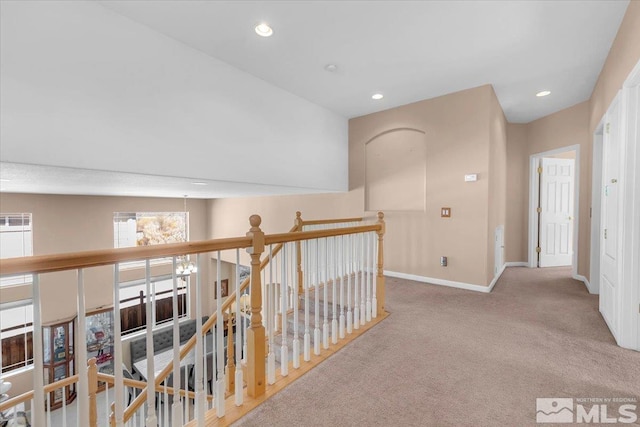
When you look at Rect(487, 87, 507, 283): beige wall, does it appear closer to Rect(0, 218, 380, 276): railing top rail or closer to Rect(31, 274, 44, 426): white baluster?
Rect(0, 218, 380, 276): railing top rail

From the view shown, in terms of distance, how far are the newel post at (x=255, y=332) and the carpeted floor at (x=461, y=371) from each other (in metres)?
0.14

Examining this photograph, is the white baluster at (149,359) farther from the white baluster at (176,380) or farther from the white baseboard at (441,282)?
the white baseboard at (441,282)

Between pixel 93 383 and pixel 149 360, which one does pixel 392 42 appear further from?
pixel 93 383

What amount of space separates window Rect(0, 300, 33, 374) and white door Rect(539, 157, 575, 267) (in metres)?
10.3

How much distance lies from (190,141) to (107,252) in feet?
6.54

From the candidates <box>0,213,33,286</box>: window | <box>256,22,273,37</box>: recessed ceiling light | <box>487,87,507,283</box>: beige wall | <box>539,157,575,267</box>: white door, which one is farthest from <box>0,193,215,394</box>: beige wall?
<box>539,157,575,267</box>: white door

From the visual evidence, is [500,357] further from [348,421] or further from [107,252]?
[107,252]

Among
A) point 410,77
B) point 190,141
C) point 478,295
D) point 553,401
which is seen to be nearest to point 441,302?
point 478,295

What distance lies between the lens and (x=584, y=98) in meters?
4.34

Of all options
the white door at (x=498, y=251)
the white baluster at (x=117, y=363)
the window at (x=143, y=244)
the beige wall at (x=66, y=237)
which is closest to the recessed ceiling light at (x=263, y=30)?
the white baluster at (x=117, y=363)

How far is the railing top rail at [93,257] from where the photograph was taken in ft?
3.22

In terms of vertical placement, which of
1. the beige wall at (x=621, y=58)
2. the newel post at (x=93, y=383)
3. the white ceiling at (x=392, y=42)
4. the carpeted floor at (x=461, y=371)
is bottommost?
the newel post at (x=93, y=383)

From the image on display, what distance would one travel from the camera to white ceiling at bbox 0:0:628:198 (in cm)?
238

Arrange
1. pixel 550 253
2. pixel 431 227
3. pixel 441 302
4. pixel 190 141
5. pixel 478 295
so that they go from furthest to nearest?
pixel 550 253, pixel 431 227, pixel 478 295, pixel 441 302, pixel 190 141
